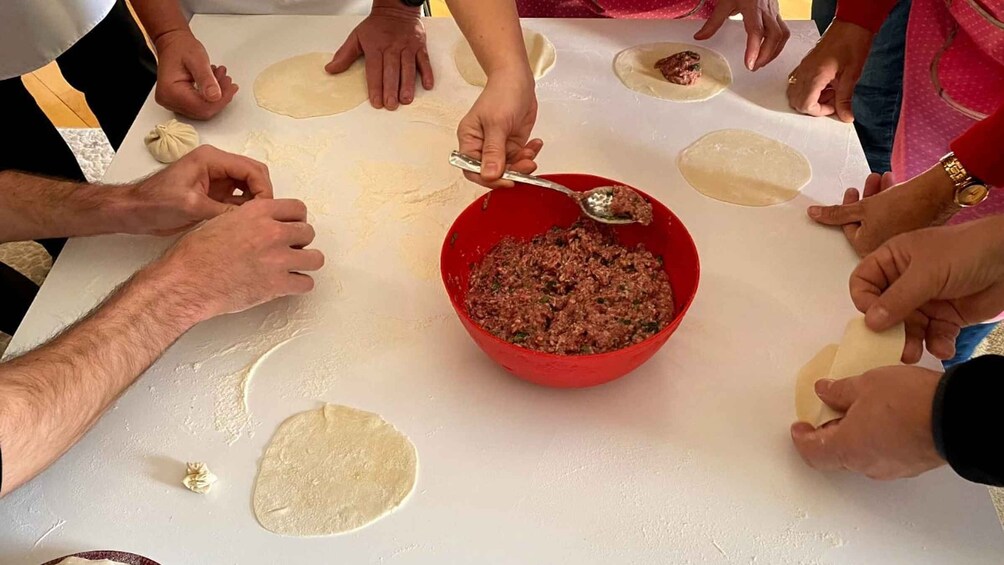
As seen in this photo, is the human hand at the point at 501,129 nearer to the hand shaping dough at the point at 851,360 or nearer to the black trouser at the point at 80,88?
the hand shaping dough at the point at 851,360

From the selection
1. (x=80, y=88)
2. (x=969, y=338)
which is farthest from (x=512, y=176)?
(x=80, y=88)

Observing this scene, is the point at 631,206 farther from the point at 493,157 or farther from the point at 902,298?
the point at 902,298

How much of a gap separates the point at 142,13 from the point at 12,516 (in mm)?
1071

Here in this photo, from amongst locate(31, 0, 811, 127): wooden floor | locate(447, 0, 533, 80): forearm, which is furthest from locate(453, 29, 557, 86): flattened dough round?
locate(31, 0, 811, 127): wooden floor

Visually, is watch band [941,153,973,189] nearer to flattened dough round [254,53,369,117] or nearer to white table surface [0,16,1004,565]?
white table surface [0,16,1004,565]

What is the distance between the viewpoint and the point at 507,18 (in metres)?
1.27

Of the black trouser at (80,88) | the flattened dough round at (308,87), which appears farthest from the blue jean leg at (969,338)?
the black trouser at (80,88)

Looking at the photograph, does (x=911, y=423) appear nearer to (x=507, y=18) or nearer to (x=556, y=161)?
(x=556, y=161)

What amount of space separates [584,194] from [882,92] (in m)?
1.05

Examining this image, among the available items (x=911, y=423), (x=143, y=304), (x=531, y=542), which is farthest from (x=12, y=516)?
(x=911, y=423)

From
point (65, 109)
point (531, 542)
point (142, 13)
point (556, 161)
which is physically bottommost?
point (65, 109)

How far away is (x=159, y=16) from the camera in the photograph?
1.47 metres

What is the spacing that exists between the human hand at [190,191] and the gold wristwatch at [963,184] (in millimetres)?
1113

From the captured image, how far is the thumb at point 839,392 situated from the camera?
2.88 feet
